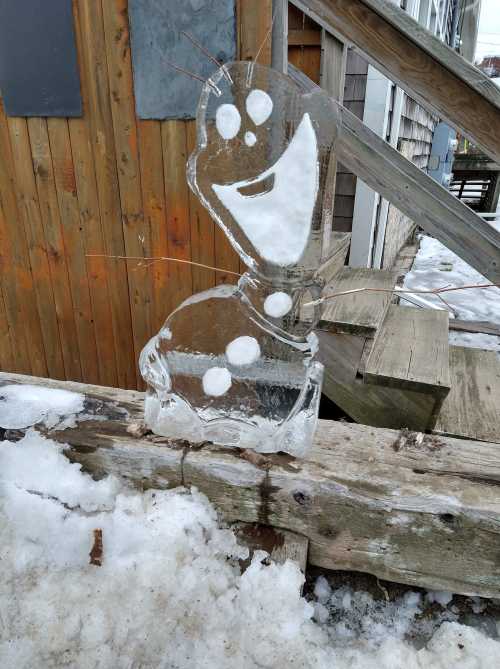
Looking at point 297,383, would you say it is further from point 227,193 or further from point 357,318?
point 357,318

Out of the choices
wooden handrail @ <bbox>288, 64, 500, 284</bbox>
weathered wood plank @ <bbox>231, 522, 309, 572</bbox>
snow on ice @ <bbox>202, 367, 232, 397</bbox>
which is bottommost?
weathered wood plank @ <bbox>231, 522, 309, 572</bbox>

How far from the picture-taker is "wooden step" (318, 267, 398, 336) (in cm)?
201

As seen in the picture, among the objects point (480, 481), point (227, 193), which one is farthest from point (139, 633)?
point (227, 193)

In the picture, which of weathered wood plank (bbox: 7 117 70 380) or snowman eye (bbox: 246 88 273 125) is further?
weathered wood plank (bbox: 7 117 70 380)

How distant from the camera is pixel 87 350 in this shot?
270 cm

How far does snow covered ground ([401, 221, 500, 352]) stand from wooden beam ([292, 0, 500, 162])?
1.83m

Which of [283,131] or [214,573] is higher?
[283,131]

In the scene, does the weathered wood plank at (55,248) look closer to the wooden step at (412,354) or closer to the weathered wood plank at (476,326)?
the wooden step at (412,354)

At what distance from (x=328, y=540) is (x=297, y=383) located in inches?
17.7

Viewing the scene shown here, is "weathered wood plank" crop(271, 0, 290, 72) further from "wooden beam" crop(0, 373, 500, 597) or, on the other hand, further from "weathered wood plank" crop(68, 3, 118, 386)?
"wooden beam" crop(0, 373, 500, 597)

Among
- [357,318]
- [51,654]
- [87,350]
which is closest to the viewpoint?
[51,654]

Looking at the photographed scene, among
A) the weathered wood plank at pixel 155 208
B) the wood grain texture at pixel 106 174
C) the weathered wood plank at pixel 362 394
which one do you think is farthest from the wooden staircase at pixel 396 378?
the wood grain texture at pixel 106 174

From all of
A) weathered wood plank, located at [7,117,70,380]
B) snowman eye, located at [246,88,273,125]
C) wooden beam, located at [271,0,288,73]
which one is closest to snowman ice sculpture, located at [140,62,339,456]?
snowman eye, located at [246,88,273,125]

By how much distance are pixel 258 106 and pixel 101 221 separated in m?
1.40
